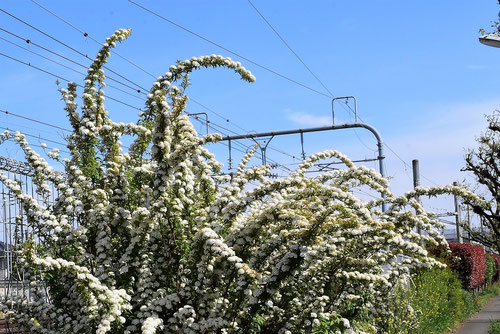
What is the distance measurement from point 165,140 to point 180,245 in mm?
1024

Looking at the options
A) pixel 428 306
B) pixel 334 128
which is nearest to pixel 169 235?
pixel 428 306

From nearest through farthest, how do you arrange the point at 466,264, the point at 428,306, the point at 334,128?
the point at 428,306 < the point at 334,128 < the point at 466,264

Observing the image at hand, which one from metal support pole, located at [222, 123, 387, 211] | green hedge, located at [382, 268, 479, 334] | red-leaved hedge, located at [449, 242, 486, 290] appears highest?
metal support pole, located at [222, 123, 387, 211]

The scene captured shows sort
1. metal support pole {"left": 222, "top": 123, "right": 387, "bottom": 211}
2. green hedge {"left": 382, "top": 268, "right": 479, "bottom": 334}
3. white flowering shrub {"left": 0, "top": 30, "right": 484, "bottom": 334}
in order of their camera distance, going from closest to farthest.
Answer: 1. white flowering shrub {"left": 0, "top": 30, "right": 484, "bottom": 334}
2. green hedge {"left": 382, "top": 268, "right": 479, "bottom": 334}
3. metal support pole {"left": 222, "top": 123, "right": 387, "bottom": 211}

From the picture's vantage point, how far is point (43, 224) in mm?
5836

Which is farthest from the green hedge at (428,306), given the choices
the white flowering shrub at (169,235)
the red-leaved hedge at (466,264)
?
the white flowering shrub at (169,235)

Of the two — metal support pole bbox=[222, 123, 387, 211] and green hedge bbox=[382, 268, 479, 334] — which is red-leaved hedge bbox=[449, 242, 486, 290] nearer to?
green hedge bbox=[382, 268, 479, 334]

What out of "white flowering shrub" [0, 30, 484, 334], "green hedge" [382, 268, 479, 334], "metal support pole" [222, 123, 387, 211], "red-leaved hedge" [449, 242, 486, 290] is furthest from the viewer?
"red-leaved hedge" [449, 242, 486, 290]

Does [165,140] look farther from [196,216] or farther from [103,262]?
[103,262]

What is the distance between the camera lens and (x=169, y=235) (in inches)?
226

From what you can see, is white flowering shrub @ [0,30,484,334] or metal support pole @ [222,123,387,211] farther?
metal support pole @ [222,123,387,211]

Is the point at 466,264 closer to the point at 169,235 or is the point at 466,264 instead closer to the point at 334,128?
the point at 334,128

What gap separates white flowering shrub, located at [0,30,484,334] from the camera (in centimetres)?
539

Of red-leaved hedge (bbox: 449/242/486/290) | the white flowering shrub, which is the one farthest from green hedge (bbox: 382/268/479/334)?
the white flowering shrub
